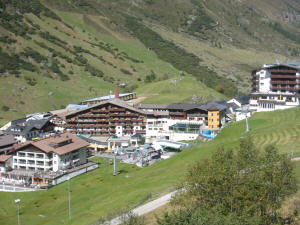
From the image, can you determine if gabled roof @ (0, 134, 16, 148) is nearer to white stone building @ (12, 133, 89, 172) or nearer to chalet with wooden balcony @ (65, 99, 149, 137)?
white stone building @ (12, 133, 89, 172)

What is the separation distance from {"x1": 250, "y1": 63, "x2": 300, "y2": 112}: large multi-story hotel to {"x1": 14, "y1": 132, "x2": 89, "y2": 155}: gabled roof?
166ft

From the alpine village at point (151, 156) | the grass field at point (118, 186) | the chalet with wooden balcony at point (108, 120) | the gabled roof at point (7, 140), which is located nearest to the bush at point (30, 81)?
the alpine village at point (151, 156)

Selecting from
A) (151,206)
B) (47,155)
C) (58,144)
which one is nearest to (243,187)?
(151,206)

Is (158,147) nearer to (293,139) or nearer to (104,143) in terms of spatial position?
(104,143)

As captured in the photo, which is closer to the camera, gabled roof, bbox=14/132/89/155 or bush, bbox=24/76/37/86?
gabled roof, bbox=14/132/89/155

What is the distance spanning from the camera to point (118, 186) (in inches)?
2709

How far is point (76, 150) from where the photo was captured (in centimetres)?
8838

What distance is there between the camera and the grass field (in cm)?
5694

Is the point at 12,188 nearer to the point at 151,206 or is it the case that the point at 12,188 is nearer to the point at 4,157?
the point at 4,157

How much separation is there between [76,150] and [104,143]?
50.9ft

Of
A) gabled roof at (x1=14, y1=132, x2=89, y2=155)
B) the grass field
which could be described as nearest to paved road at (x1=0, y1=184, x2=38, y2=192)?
the grass field

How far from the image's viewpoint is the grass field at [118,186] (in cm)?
5694

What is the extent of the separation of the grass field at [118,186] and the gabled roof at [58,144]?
6.90m

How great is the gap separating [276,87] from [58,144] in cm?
7188
